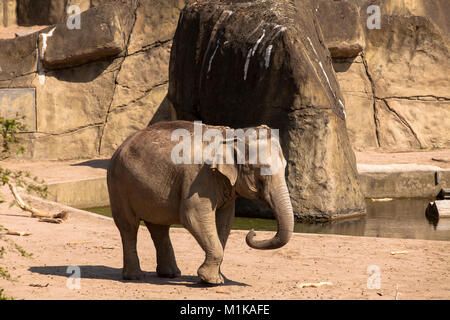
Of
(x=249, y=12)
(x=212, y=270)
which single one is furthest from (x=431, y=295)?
(x=249, y=12)

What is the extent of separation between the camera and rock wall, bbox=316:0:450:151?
1705cm

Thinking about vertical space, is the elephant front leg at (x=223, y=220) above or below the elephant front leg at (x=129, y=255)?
above

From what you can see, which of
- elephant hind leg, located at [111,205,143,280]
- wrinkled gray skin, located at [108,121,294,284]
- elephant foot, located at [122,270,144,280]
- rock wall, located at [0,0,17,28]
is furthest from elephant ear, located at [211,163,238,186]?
rock wall, located at [0,0,17,28]

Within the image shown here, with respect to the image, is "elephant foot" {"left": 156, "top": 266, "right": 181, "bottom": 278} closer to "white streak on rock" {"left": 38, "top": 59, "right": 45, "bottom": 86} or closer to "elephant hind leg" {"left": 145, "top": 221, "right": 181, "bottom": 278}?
"elephant hind leg" {"left": 145, "top": 221, "right": 181, "bottom": 278}

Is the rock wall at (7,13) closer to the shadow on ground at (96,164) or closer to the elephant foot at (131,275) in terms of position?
the shadow on ground at (96,164)

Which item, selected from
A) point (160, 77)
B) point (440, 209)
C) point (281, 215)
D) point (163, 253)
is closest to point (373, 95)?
point (160, 77)

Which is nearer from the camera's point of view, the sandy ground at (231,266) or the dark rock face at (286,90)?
the sandy ground at (231,266)

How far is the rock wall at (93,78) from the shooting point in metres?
16.3

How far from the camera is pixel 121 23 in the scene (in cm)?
1638

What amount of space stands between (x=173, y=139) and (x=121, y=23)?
10.6 meters

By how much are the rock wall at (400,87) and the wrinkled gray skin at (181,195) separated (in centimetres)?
1091

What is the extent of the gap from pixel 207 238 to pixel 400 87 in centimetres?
1211

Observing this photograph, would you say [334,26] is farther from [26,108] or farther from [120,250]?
[120,250]

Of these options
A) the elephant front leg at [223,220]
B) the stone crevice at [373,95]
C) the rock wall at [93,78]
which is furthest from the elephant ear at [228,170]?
the stone crevice at [373,95]
